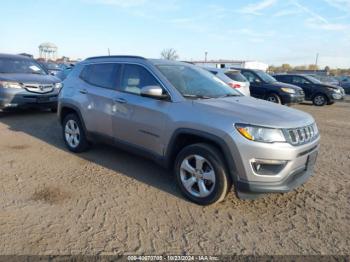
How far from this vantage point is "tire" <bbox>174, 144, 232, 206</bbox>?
3559 millimetres

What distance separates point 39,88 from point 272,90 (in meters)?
8.79

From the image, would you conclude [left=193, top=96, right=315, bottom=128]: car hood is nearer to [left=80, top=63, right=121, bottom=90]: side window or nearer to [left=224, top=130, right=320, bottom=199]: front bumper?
[left=224, top=130, right=320, bottom=199]: front bumper

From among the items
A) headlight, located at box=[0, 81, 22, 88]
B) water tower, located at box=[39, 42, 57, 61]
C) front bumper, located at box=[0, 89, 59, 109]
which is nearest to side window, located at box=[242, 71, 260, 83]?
front bumper, located at box=[0, 89, 59, 109]

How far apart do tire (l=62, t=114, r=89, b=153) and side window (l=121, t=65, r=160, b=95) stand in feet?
4.54

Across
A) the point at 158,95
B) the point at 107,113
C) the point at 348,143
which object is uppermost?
the point at 158,95

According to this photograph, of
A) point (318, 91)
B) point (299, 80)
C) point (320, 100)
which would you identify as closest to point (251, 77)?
point (299, 80)

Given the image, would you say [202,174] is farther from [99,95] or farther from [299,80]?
[299,80]

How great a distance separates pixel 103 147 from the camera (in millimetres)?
6109

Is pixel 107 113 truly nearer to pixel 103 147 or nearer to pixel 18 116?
pixel 103 147

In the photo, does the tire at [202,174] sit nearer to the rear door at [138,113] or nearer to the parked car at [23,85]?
the rear door at [138,113]

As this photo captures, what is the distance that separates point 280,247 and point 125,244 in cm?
147

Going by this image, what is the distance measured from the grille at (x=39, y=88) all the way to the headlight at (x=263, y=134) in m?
6.98

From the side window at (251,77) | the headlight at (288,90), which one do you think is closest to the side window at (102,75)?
the headlight at (288,90)

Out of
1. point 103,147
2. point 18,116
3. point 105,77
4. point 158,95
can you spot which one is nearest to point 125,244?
point 158,95
